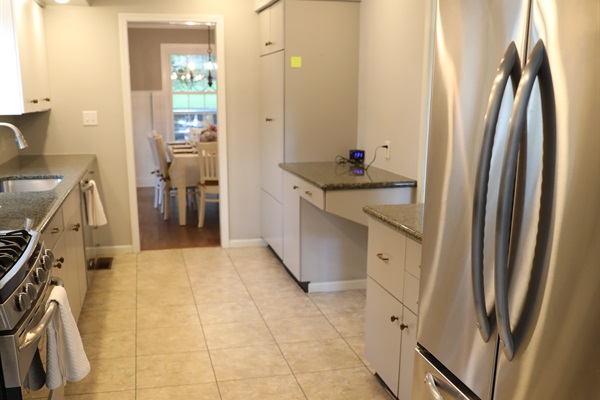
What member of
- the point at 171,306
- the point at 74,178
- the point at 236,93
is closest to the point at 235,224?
the point at 236,93

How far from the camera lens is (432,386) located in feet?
5.20

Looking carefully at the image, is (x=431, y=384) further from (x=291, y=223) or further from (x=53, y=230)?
(x=291, y=223)

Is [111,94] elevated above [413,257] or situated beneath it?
elevated above

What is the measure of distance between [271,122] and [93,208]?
5.00 ft

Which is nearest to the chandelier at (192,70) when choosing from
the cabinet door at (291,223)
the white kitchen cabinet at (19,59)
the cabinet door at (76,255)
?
the white kitchen cabinet at (19,59)

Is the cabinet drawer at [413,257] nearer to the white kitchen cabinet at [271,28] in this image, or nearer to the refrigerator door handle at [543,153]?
the refrigerator door handle at [543,153]

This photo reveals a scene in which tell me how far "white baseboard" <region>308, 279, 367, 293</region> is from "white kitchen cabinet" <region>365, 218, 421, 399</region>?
1265 millimetres

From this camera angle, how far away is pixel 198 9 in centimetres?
475

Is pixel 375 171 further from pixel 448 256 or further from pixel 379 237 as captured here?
pixel 448 256

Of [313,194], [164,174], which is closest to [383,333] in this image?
[313,194]

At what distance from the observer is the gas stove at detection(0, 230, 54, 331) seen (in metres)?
1.58

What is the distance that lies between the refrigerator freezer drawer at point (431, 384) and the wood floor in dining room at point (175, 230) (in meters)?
3.71

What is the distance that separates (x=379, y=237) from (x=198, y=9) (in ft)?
10.1

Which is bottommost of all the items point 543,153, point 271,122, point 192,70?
point 271,122
